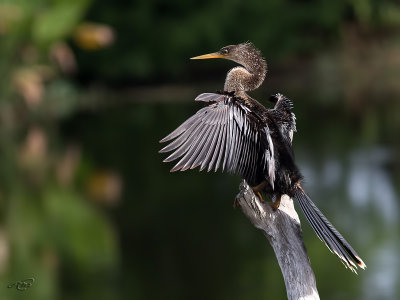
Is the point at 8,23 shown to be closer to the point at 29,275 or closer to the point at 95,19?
the point at 95,19

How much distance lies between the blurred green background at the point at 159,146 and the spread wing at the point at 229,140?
5431mm

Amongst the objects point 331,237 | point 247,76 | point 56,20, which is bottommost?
point 331,237

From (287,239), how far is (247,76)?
33.9 inches

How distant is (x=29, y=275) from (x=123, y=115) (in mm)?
10441

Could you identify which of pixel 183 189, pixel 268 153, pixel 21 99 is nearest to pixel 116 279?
pixel 183 189

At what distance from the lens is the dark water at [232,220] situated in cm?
986

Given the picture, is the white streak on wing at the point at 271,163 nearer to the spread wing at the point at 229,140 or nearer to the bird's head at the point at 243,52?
the spread wing at the point at 229,140

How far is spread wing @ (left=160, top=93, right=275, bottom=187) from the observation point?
3.83 m

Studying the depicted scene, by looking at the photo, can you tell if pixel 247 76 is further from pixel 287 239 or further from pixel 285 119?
pixel 287 239

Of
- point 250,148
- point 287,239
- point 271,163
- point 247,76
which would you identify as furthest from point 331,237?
point 247,76

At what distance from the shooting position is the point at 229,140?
393cm

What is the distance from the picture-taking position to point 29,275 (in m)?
10.8

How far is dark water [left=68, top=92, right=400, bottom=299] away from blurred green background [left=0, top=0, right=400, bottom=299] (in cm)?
3

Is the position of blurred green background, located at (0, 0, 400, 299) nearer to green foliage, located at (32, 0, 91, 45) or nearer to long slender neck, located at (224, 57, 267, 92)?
green foliage, located at (32, 0, 91, 45)
